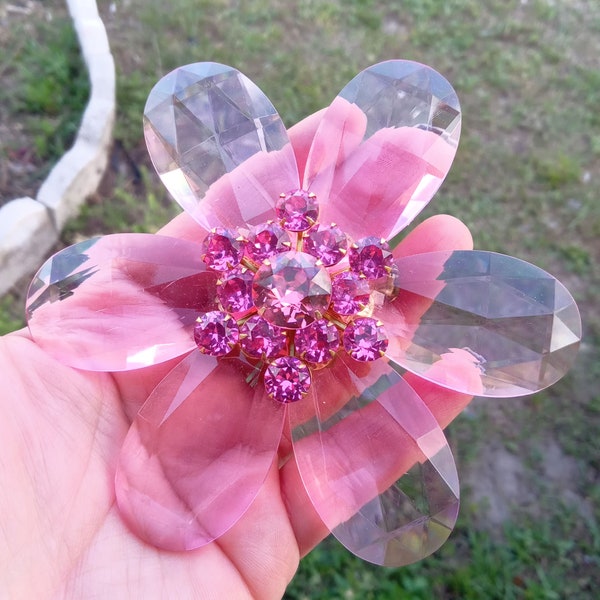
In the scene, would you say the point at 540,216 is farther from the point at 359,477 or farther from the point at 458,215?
the point at 359,477

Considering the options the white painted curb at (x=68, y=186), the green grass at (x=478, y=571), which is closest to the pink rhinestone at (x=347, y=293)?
the green grass at (x=478, y=571)

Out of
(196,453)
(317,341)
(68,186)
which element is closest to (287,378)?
(317,341)

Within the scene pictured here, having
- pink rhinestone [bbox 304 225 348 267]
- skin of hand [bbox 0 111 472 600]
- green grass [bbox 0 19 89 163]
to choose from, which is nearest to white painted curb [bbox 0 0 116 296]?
green grass [bbox 0 19 89 163]

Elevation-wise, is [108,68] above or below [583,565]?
above

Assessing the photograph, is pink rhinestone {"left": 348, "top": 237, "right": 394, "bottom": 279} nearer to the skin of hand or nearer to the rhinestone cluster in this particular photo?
the rhinestone cluster

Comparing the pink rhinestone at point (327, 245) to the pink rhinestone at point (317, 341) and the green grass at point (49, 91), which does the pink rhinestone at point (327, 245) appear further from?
the green grass at point (49, 91)

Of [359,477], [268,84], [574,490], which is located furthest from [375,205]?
[268,84]
